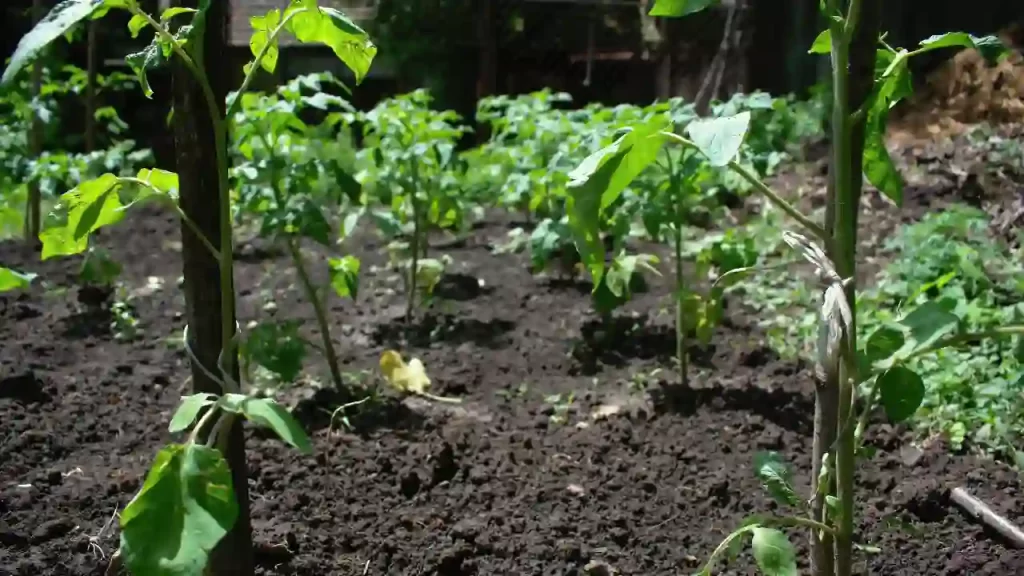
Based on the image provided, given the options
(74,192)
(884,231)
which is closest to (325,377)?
(74,192)

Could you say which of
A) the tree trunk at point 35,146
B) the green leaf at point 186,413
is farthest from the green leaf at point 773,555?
the tree trunk at point 35,146

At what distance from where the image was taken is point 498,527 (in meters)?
2.42

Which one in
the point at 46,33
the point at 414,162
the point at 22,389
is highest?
the point at 46,33

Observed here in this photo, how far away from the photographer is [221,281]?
162 cm

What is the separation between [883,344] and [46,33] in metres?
1.17

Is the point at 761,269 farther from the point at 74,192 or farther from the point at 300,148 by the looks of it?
the point at 300,148

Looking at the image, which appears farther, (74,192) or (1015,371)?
(1015,371)

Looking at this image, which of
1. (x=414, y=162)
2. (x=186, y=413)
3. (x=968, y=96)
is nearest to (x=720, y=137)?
(x=186, y=413)

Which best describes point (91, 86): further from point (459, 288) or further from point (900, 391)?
point (900, 391)

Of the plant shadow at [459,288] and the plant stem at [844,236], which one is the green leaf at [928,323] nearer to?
the plant stem at [844,236]

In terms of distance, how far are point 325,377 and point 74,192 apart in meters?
2.09

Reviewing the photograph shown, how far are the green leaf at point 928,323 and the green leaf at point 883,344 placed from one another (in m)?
0.02

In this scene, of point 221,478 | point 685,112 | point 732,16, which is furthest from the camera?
point 732,16

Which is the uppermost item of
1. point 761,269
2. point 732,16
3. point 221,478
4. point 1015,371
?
point 732,16
